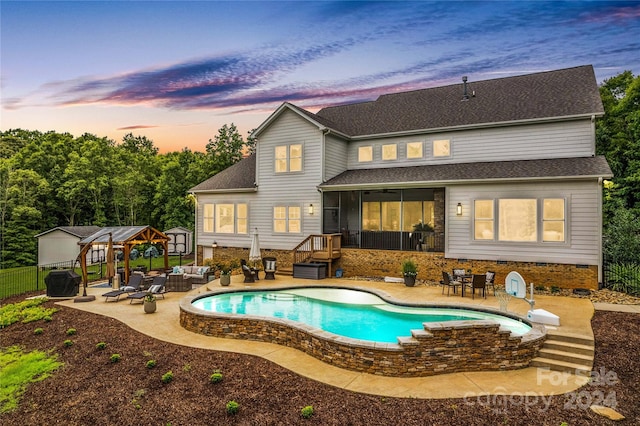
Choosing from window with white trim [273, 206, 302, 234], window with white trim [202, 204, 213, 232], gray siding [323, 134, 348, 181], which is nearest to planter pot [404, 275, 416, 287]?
window with white trim [273, 206, 302, 234]

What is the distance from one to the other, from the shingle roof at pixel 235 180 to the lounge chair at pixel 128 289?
769 centimetres

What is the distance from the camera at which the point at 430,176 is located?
52.9 ft

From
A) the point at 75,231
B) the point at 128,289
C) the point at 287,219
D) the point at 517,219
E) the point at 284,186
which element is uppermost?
the point at 284,186

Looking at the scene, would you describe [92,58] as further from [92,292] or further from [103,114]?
[103,114]

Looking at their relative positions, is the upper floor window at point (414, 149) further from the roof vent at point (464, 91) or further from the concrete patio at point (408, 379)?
the concrete patio at point (408, 379)

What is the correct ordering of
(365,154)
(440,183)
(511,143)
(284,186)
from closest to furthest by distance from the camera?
(440,183)
(511,143)
(284,186)
(365,154)

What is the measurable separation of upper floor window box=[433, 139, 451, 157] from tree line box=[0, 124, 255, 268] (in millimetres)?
25379

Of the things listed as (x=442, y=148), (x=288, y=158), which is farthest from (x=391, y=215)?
(x=288, y=158)

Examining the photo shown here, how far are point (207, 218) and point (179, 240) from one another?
10.9 metres

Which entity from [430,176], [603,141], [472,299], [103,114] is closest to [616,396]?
[472,299]

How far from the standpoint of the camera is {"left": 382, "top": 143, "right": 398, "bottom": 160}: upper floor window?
19047mm

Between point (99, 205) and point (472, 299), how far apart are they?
3845 cm

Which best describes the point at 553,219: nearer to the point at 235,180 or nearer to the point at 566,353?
the point at 566,353

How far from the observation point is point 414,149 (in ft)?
60.8
